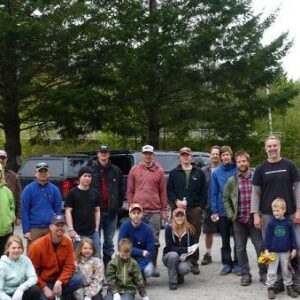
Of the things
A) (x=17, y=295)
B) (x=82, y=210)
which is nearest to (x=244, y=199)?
(x=82, y=210)

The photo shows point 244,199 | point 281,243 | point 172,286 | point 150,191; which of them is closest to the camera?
point 281,243

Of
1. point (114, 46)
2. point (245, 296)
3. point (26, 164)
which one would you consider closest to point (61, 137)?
point (114, 46)

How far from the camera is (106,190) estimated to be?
838 cm

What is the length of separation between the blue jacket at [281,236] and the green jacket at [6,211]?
11.3 ft

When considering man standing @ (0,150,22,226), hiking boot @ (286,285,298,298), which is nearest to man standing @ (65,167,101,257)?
man standing @ (0,150,22,226)

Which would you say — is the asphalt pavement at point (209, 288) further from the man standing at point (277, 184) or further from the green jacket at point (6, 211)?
the green jacket at point (6, 211)

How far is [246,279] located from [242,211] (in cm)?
93

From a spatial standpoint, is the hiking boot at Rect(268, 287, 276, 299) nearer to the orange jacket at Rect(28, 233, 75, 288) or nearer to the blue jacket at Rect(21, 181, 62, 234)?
the orange jacket at Rect(28, 233, 75, 288)

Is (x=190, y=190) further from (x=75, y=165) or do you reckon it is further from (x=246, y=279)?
(x=75, y=165)

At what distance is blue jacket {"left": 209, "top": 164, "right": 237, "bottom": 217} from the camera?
842 cm

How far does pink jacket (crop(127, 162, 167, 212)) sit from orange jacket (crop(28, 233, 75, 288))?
1.77 m

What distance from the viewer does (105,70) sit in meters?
19.5

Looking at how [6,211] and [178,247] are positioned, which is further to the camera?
[178,247]

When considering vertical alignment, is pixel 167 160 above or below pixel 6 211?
above
